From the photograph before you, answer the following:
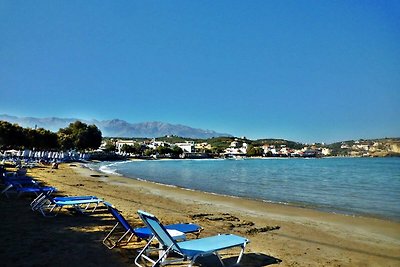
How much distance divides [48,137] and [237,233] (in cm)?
7089

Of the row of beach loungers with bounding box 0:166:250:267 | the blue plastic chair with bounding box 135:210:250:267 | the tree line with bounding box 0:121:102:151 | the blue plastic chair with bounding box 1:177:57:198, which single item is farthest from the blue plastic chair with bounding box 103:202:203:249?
the tree line with bounding box 0:121:102:151

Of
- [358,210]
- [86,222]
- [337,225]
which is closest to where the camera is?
[86,222]

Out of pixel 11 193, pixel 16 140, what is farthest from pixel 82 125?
pixel 11 193

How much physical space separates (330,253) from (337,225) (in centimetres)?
415

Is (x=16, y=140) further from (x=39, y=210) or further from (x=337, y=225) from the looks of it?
(x=337, y=225)

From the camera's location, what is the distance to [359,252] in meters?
7.61

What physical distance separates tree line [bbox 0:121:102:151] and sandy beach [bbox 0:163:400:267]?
52727 mm

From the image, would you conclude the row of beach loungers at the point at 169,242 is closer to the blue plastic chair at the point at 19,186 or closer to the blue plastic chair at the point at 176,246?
the blue plastic chair at the point at 176,246

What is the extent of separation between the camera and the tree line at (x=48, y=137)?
57969 millimetres

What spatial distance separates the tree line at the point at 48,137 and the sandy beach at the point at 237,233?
173 feet

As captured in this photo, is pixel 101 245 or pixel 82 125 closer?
pixel 101 245

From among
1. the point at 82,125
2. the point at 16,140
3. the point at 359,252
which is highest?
the point at 82,125

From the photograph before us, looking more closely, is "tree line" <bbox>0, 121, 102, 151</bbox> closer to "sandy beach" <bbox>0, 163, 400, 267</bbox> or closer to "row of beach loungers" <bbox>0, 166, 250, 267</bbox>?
"sandy beach" <bbox>0, 163, 400, 267</bbox>

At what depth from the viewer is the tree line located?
2282 inches
